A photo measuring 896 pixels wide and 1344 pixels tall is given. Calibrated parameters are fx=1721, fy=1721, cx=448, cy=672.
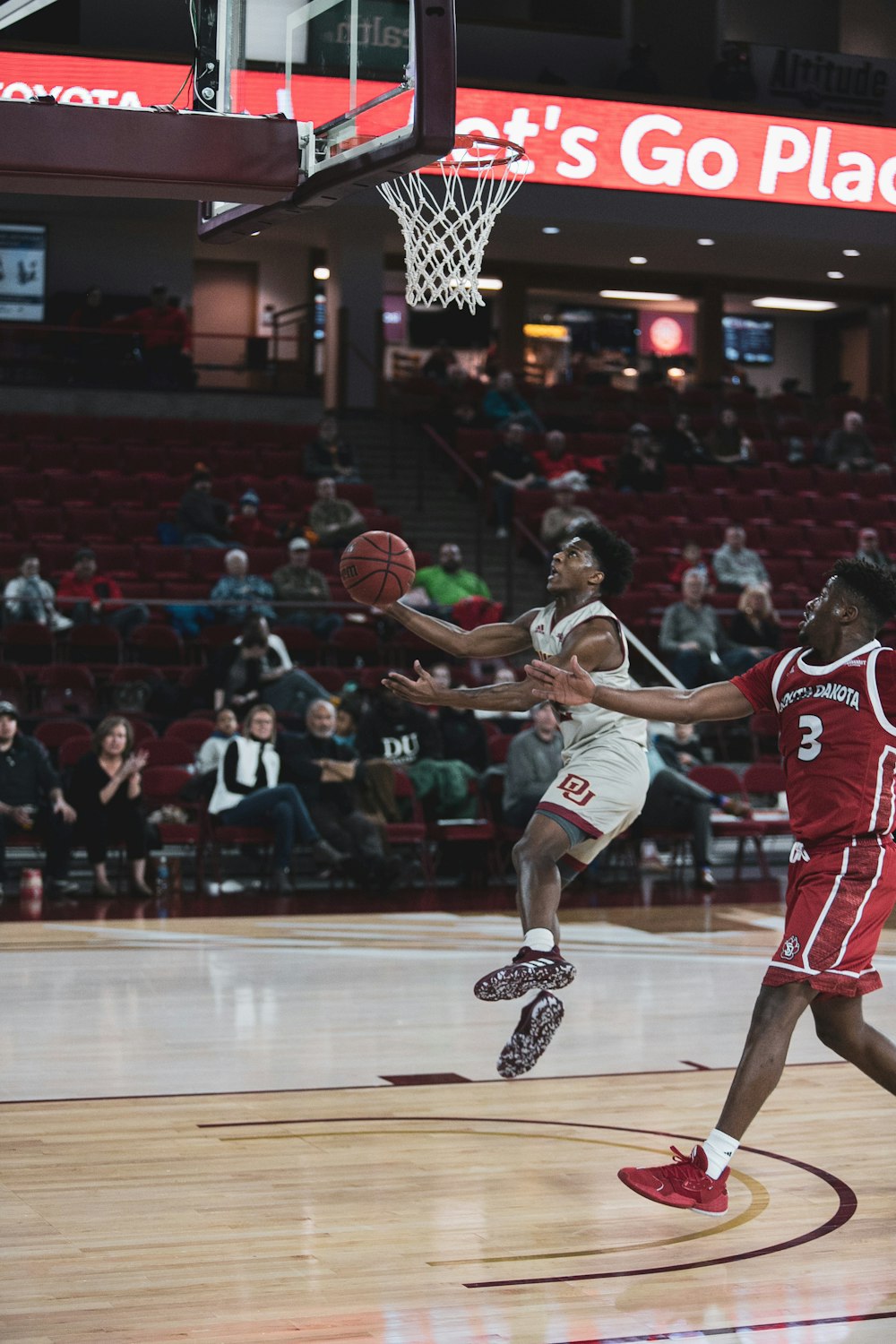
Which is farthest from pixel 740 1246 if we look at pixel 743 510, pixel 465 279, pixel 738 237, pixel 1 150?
pixel 738 237

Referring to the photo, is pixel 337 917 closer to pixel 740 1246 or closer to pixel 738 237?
pixel 740 1246

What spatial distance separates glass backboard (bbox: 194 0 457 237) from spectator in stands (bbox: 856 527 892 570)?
32.1 ft

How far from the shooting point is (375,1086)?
598 centimetres

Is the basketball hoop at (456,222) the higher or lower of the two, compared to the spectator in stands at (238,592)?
higher

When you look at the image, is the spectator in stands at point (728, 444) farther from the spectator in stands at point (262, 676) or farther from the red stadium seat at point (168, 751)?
the red stadium seat at point (168, 751)

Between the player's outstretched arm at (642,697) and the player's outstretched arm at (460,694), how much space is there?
1.60 feet

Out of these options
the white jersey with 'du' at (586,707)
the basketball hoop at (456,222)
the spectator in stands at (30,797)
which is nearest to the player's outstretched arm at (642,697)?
the white jersey with 'du' at (586,707)

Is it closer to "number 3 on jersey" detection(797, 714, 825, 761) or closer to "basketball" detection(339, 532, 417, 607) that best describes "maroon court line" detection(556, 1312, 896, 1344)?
"number 3 on jersey" detection(797, 714, 825, 761)

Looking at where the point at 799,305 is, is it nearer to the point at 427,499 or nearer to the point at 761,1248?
the point at 427,499

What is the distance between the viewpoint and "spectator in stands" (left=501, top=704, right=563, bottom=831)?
1070cm

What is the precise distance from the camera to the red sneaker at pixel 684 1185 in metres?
4.23

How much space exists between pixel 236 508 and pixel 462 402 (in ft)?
13.0

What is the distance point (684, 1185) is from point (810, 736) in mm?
1154

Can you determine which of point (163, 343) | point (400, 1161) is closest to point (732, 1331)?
point (400, 1161)
